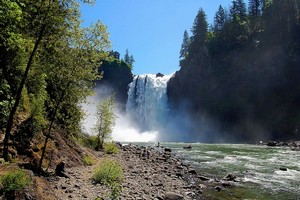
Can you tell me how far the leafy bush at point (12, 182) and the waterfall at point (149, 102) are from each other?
94.0 m

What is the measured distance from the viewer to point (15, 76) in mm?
17453

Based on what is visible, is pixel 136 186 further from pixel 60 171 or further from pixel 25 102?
pixel 25 102

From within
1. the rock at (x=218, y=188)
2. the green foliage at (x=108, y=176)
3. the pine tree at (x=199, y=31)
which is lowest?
the rock at (x=218, y=188)

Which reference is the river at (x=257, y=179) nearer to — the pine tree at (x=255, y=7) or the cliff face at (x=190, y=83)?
A: the cliff face at (x=190, y=83)

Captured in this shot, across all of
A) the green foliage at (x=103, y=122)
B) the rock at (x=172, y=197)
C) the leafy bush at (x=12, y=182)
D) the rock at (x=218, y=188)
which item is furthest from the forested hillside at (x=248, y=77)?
the leafy bush at (x=12, y=182)

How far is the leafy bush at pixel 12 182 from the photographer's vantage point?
356 inches

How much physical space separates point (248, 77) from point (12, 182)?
8647cm

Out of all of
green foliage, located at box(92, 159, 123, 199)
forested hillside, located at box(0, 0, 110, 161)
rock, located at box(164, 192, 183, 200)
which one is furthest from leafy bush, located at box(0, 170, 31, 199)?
rock, located at box(164, 192, 183, 200)

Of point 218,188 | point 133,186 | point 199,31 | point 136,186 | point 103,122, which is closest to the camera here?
point 133,186

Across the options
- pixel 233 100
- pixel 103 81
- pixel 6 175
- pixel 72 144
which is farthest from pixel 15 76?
pixel 103 81

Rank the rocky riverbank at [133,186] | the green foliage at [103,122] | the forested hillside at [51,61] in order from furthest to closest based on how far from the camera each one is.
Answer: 1. the green foliage at [103,122]
2. the forested hillside at [51,61]
3. the rocky riverbank at [133,186]

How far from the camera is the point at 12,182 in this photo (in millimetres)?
9242

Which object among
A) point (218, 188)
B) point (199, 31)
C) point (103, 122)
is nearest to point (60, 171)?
point (218, 188)

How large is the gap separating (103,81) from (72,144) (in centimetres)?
11701
